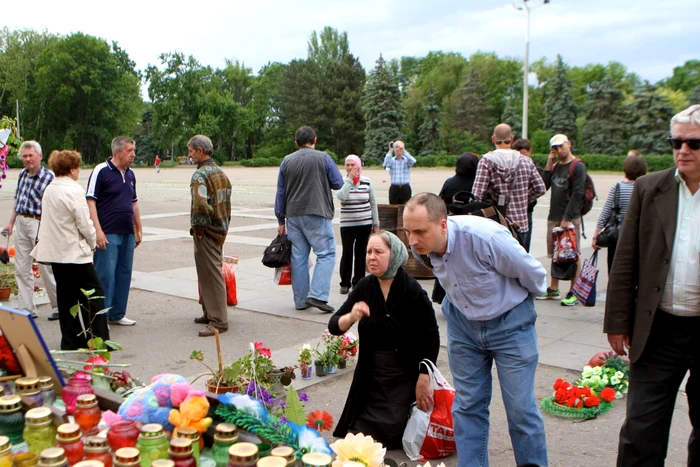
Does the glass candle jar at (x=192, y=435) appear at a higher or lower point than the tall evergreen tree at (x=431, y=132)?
lower

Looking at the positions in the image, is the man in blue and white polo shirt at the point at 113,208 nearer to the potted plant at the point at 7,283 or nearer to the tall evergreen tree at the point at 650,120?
the potted plant at the point at 7,283

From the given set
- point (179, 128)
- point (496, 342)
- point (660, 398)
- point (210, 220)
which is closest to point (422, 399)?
point (496, 342)

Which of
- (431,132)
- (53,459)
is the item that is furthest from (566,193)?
(431,132)

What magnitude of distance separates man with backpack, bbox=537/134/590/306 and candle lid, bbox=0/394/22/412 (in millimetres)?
6556

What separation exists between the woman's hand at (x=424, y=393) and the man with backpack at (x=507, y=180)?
3.41 m

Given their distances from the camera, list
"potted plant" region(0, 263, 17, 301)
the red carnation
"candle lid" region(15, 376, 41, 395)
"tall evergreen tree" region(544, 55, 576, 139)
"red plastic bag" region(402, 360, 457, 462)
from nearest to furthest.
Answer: "candle lid" region(15, 376, 41, 395) < "red plastic bag" region(402, 360, 457, 462) < the red carnation < "potted plant" region(0, 263, 17, 301) < "tall evergreen tree" region(544, 55, 576, 139)

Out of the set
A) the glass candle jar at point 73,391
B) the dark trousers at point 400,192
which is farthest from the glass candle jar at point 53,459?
the dark trousers at point 400,192

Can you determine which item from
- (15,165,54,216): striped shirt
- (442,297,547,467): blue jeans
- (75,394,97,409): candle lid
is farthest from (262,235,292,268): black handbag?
(75,394,97,409): candle lid

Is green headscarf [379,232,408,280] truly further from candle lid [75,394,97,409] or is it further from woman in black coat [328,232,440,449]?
candle lid [75,394,97,409]

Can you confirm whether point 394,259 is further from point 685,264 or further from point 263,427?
point 263,427

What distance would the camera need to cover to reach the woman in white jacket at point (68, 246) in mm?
5770

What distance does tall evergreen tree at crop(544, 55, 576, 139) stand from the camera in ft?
209

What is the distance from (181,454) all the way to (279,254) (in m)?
5.77

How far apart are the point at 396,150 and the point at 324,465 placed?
45.0ft
